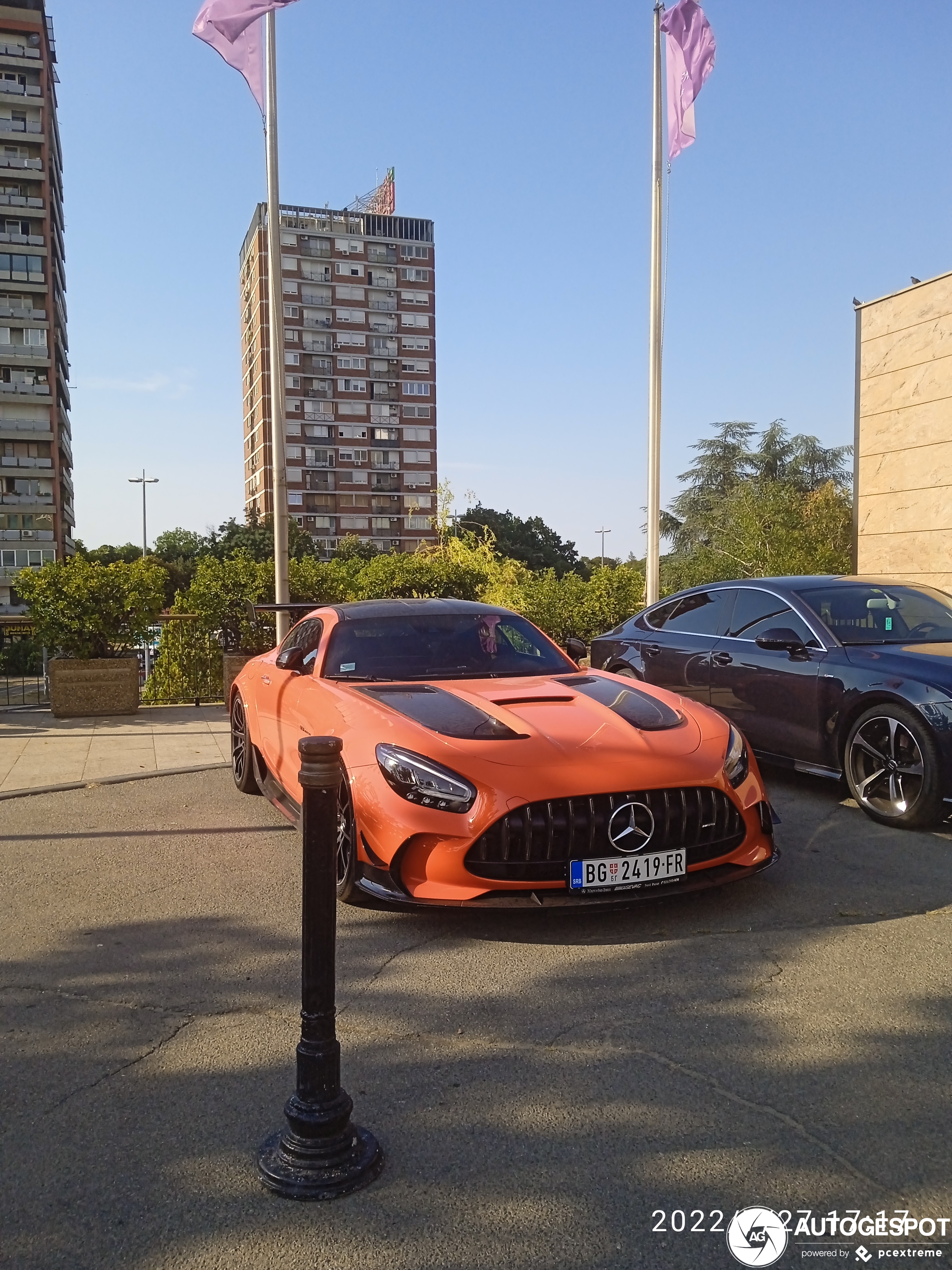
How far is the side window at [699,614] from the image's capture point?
813 centimetres

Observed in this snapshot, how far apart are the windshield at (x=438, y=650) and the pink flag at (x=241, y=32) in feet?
29.6

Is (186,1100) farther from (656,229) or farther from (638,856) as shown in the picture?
(656,229)

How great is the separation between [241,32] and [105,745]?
28.3 feet

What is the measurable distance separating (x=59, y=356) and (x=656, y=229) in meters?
75.9

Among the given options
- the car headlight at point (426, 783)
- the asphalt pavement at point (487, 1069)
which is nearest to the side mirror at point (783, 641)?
the asphalt pavement at point (487, 1069)

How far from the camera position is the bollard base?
8.04 ft

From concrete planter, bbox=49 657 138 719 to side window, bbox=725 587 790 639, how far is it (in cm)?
736

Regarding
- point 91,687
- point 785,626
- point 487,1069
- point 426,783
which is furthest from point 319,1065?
point 91,687

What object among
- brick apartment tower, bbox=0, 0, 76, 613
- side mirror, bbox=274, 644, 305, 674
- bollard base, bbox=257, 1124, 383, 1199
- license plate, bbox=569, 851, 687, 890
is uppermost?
brick apartment tower, bbox=0, 0, 76, 613

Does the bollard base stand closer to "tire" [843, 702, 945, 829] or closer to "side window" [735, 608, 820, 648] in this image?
"tire" [843, 702, 945, 829]

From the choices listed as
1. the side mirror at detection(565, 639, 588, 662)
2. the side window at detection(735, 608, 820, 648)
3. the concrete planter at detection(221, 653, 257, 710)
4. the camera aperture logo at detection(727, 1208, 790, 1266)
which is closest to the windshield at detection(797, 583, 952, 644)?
the side window at detection(735, 608, 820, 648)

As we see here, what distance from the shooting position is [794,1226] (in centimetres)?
232

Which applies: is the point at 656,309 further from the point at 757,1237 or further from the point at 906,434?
the point at 757,1237

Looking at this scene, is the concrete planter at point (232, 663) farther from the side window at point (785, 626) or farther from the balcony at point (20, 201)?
the balcony at point (20, 201)
